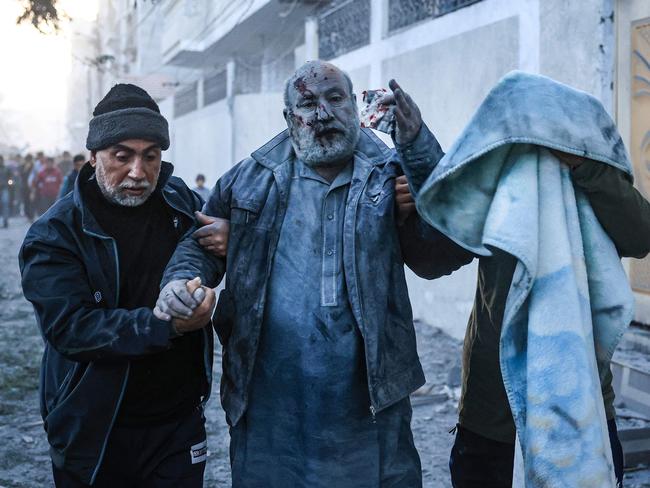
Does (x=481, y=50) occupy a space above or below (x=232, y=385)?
above

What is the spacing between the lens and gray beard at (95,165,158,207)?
2693 millimetres

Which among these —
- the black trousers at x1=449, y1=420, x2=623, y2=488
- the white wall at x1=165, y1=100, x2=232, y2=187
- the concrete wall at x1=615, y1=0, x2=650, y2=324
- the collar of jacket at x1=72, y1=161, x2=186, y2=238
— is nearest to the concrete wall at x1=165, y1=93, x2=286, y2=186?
the white wall at x1=165, y1=100, x2=232, y2=187

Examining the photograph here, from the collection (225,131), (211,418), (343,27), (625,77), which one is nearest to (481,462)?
(211,418)

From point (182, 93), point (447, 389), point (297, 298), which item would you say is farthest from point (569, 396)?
point (182, 93)

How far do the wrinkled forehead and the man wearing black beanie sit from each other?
502 mm

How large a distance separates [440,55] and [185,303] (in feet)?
19.9

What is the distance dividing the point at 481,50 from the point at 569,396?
562cm

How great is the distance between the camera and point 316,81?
2564mm

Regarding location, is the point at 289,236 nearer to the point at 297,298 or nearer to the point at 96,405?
the point at 297,298

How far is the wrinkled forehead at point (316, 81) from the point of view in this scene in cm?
256

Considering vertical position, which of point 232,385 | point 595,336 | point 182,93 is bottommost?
point 232,385

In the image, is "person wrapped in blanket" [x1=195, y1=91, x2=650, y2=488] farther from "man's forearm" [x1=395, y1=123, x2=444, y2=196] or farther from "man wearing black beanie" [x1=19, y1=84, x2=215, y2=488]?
"man wearing black beanie" [x1=19, y1=84, x2=215, y2=488]

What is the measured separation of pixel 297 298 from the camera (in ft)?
8.45

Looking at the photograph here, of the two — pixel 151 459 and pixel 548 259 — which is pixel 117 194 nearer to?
pixel 151 459
